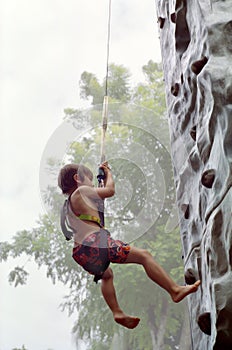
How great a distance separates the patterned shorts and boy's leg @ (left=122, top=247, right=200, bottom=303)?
0.10ft

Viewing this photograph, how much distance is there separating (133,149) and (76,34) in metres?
5.85

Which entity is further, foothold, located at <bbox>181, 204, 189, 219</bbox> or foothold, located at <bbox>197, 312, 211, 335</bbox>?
foothold, located at <bbox>181, 204, 189, 219</bbox>

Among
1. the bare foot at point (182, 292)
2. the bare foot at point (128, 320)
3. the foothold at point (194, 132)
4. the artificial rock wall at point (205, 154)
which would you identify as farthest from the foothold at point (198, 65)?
the bare foot at point (128, 320)

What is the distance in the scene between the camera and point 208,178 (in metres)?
1.91

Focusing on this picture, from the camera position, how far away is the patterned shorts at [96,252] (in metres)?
1.99

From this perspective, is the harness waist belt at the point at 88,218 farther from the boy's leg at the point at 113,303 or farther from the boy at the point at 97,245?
the boy's leg at the point at 113,303

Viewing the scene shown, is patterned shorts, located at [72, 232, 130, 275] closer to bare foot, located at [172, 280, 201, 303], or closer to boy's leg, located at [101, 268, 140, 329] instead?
boy's leg, located at [101, 268, 140, 329]

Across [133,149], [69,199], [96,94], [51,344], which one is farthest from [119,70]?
[69,199]

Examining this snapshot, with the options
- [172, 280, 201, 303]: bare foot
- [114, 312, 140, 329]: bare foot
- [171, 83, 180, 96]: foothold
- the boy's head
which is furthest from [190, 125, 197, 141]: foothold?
[114, 312, 140, 329]: bare foot

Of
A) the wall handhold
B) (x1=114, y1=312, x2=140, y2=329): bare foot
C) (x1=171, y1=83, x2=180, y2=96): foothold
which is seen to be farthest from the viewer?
(x1=171, y1=83, x2=180, y2=96): foothold

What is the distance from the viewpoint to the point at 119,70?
7.82 m

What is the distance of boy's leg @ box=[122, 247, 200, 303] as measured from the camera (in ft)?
6.09

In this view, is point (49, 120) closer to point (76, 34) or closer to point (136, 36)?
point (76, 34)

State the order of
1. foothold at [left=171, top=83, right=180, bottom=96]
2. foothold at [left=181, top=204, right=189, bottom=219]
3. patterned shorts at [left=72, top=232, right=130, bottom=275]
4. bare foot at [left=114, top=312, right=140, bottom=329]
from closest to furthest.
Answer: bare foot at [left=114, top=312, right=140, bottom=329] < patterned shorts at [left=72, top=232, right=130, bottom=275] < foothold at [left=181, top=204, right=189, bottom=219] < foothold at [left=171, top=83, right=180, bottom=96]
